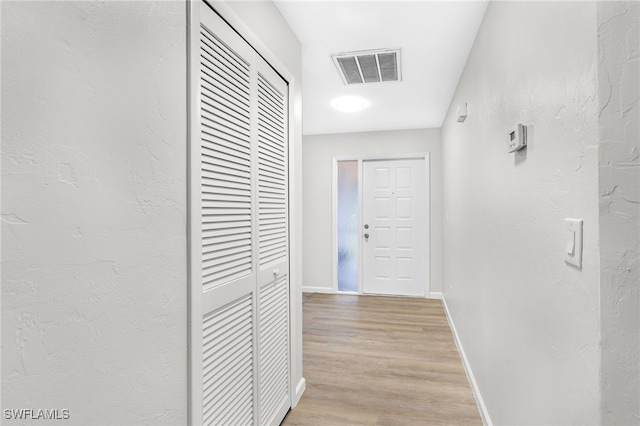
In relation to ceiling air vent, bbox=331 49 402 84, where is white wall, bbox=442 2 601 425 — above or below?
below

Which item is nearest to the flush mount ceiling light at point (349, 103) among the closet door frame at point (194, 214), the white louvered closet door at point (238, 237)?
the white louvered closet door at point (238, 237)

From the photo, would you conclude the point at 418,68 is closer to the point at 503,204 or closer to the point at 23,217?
the point at 503,204

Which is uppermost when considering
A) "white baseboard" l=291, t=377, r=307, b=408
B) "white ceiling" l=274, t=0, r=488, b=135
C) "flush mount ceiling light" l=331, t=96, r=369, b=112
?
"white ceiling" l=274, t=0, r=488, b=135

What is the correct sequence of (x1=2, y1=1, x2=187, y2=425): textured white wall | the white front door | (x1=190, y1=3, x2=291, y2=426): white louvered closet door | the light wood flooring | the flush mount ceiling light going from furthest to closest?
the white front door → the flush mount ceiling light → the light wood flooring → (x1=190, y1=3, x2=291, y2=426): white louvered closet door → (x1=2, y1=1, x2=187, y2=425): textured white wall

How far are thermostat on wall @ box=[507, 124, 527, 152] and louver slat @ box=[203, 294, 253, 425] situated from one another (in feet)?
4.25

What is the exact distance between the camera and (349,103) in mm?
3721

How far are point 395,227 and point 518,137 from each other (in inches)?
150

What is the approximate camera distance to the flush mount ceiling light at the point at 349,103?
3.60 meters

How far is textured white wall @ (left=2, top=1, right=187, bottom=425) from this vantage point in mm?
684

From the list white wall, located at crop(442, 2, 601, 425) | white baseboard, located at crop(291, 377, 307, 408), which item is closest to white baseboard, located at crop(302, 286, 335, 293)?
white baseboard, located at crop(291, 377, 307, 408)

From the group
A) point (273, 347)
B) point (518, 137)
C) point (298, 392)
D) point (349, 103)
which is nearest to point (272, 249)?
point (273, 347)

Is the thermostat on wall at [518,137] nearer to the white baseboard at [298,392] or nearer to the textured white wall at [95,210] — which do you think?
the textured white wall at [95,210]

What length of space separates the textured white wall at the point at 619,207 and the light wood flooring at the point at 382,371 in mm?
1530

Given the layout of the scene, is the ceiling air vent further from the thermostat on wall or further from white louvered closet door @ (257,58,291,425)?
the thermostat on wall
